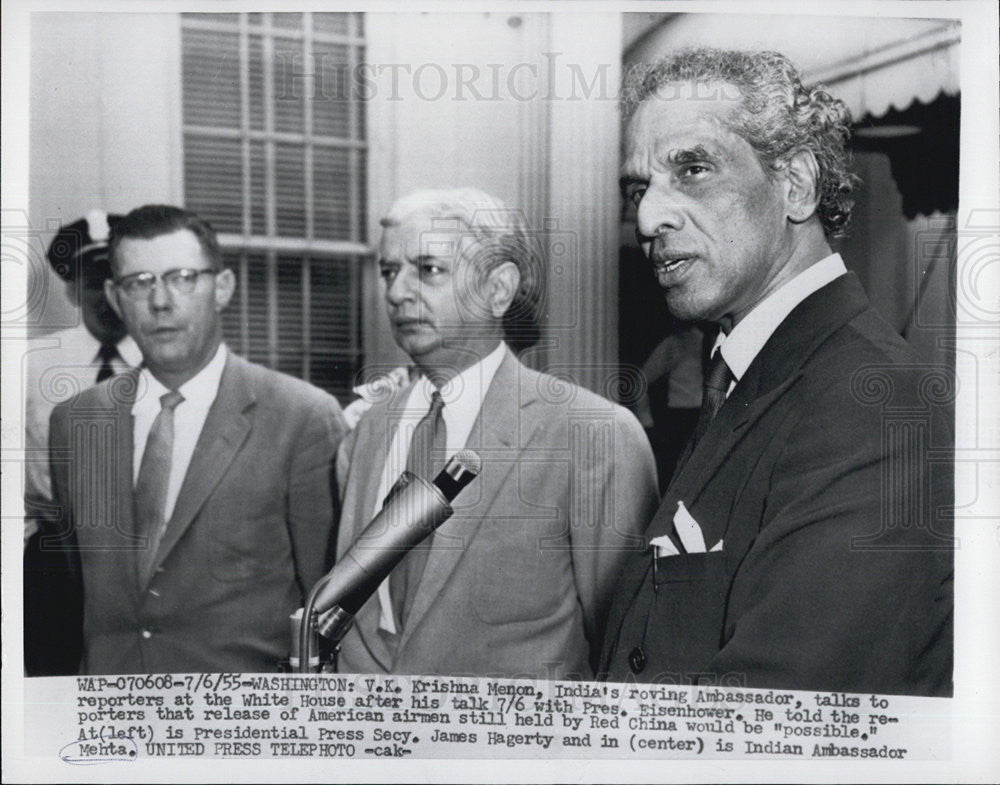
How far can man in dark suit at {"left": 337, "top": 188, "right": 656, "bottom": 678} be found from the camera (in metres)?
2.06

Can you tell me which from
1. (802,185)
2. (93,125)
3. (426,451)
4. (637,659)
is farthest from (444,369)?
(93,125)

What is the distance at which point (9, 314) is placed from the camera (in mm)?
2137

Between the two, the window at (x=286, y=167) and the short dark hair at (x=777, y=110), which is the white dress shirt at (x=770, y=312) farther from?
the window at (x=286, y=167)

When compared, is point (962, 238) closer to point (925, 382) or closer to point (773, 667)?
point (925, 382)

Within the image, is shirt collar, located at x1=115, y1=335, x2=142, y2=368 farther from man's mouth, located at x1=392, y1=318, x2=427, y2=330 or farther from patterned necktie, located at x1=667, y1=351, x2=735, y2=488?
patterned necktie, located at x1=667, y1=351, x2=735, y2=488

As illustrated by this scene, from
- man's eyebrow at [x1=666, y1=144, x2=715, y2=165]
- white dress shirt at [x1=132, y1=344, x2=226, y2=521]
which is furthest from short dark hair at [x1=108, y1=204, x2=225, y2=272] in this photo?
man's eyebrow at [x1=666, y1=144, x2=715, y2=165]

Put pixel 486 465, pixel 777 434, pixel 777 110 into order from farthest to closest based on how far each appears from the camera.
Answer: pixel 486 465 → pixel 777 110 → pixel 777 434

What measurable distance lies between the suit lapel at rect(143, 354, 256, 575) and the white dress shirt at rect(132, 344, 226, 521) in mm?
13

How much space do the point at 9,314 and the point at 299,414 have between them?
0.70m

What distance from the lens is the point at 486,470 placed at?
2.09m

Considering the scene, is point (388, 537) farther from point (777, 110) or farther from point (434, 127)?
point (777, 110)

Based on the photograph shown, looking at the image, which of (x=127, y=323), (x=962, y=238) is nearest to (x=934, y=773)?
(x=962, y=238)
